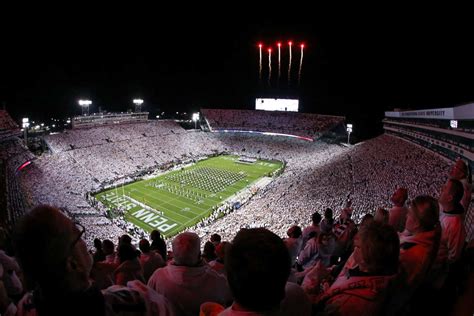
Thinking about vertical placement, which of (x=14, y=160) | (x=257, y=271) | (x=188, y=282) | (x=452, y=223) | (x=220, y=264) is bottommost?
(x=14, y=160)

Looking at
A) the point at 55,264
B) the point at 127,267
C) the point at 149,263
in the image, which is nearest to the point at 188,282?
the point at 127,267

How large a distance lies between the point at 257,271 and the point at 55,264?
103cm

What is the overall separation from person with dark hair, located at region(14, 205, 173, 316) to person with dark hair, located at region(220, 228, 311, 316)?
0.72 meters

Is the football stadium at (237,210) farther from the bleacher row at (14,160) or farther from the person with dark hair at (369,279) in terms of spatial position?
the bleacher row at (14,160)

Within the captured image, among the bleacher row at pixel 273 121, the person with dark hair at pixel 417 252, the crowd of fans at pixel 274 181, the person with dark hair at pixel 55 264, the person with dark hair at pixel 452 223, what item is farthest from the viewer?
the bleacher row at pixel 273 121

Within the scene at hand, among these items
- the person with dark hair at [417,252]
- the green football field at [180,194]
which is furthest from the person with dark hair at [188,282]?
the green football field at [180,194]

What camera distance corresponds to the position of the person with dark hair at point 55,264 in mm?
1481

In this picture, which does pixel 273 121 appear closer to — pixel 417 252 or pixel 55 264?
pixel 417 252

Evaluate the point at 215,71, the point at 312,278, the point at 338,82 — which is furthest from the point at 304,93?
the point at 312,278

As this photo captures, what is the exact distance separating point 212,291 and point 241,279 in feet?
5.41

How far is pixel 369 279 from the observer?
2.28 meters

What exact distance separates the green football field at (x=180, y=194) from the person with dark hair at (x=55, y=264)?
21429 mm

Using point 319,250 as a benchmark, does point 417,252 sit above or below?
above

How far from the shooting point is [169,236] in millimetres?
21719
